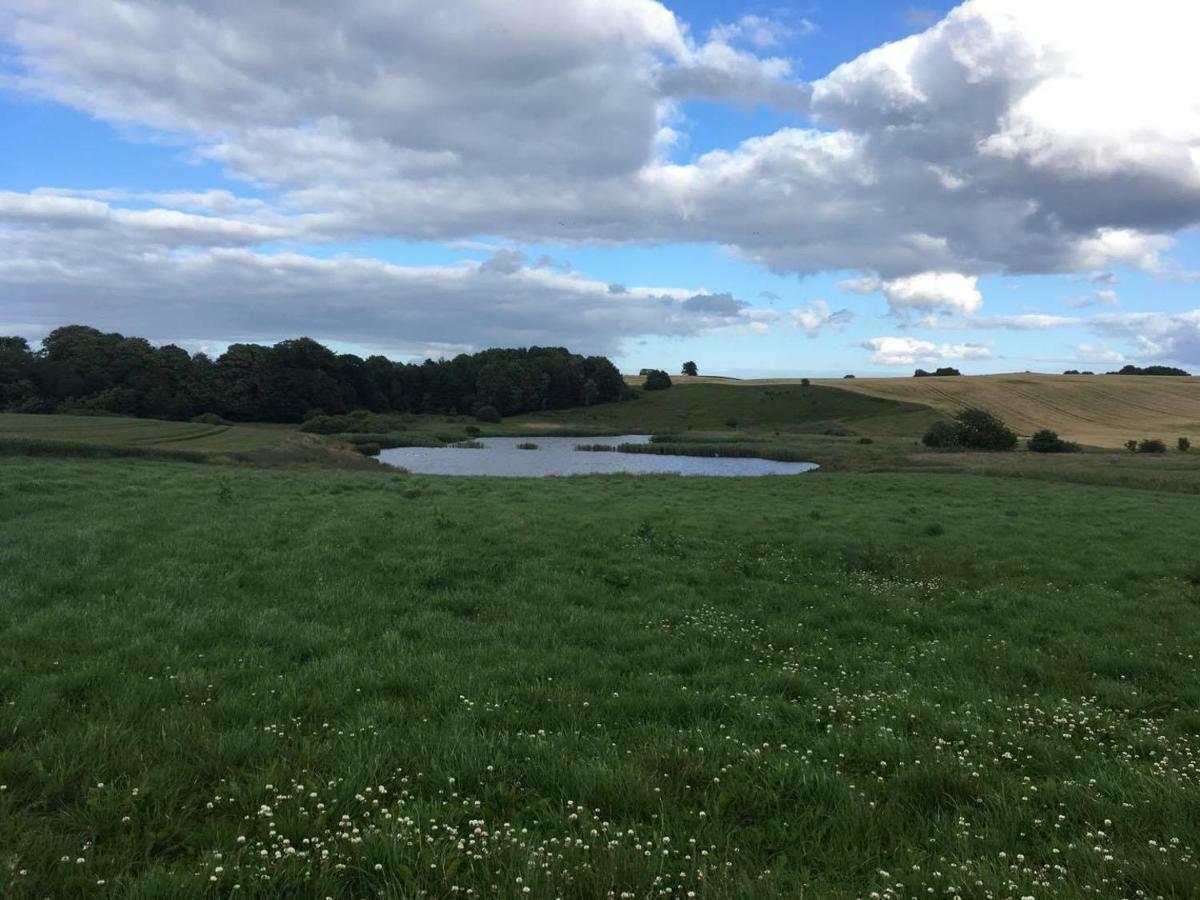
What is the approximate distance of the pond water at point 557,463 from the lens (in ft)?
174

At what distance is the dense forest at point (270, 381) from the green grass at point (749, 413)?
7.62m

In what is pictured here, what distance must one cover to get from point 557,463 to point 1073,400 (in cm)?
8455

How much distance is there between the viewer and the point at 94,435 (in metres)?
50.9

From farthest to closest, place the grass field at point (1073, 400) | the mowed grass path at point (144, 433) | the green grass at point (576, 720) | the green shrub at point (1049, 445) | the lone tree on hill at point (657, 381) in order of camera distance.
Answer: the lone tree on hill at point (657, 381)
the grass field at point (1073, 400)
the green shrub at point (1049, 445)
the mowed grass path at point (144, 433)
the green grass at point (576, 720)

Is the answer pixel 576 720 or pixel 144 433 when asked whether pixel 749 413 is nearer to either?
pixel 144 433

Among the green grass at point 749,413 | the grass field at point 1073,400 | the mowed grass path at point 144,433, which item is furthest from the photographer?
the green grass at point 749,413

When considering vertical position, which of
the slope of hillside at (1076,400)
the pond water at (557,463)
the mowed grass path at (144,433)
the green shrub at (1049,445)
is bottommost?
the pond water at (557,463)

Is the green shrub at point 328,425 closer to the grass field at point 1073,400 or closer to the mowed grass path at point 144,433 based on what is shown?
the mowed grass path at point 144,433

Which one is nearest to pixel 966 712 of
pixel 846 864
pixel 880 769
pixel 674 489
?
pixel 880 769

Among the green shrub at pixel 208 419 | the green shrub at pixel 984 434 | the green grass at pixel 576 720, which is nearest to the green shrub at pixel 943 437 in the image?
the green shrub at pixel 984 434

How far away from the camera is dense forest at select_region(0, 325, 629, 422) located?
3674 inches

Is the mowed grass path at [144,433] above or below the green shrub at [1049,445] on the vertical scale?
above

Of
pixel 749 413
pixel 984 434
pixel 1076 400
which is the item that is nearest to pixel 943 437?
pixel 984 434

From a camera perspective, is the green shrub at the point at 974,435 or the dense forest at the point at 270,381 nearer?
the green shrub at the point at 974,435
